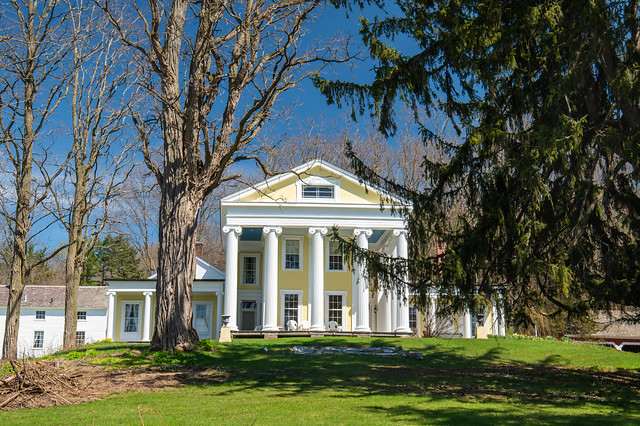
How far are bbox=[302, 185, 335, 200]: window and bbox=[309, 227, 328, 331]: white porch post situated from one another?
2.03 metres

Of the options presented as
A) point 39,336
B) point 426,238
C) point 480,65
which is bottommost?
point 39,336

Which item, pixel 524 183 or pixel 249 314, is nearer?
pixel 524 183

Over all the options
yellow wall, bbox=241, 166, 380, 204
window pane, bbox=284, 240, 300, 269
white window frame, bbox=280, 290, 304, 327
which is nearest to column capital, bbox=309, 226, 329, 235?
yellow wall, bbox=241, 166, 380, 204

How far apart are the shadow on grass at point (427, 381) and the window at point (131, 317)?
17.3 m

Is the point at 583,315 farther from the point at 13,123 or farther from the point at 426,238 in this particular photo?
the point at 13,123

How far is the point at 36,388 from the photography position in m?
8.74

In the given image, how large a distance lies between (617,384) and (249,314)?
21589mm

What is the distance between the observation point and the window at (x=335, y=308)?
96.2ft

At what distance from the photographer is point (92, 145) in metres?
21.4

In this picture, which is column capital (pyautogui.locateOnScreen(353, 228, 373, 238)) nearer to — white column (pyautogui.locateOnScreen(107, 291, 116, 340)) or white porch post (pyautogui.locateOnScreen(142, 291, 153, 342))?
white porch post (pyautogui.locateOnScreen(142, 291, 153, 342))

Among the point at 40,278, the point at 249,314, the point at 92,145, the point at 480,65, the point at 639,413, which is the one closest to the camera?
the point at 639,413

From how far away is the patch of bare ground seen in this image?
852 cm

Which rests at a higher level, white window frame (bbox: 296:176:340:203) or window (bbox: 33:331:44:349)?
white window frame (bbox: 296:176:340:203)

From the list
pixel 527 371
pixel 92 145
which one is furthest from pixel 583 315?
pixel 92 145
